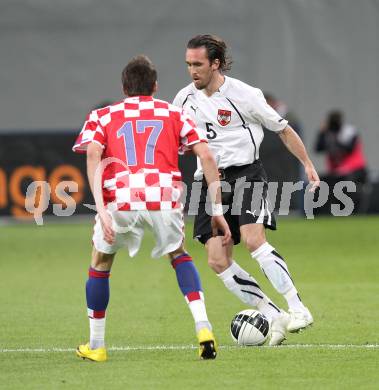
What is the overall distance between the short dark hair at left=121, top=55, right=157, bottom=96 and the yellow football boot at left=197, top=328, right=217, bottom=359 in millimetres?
1580

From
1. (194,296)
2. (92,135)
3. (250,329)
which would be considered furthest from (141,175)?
(250,329)

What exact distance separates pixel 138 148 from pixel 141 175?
0.57ft

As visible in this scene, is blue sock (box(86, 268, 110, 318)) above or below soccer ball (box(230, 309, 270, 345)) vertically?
above

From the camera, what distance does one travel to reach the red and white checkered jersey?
307 inches

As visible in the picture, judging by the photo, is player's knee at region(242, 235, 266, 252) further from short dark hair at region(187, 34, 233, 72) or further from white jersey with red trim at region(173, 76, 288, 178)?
short dark hair at region(187, 34, 233, 72)

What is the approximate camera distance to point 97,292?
311 inches

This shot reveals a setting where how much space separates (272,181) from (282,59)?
3.25 meters

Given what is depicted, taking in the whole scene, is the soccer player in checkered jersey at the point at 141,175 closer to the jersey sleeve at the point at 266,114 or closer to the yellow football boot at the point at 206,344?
the yellow football boot at the point at 206,344

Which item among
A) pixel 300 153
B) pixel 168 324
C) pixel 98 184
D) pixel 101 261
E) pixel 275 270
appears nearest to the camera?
pixel 98 184

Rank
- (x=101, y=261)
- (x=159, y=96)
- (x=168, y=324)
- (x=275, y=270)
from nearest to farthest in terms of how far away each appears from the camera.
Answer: (x=101, y=261)
(x=275, y=270)
(x=168, y=324)
(x=159, y=96)

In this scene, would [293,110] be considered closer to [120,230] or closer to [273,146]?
[273,146]

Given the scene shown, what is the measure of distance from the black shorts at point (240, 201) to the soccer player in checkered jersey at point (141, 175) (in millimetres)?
936

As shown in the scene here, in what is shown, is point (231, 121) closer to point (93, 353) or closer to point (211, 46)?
point (211, 46)

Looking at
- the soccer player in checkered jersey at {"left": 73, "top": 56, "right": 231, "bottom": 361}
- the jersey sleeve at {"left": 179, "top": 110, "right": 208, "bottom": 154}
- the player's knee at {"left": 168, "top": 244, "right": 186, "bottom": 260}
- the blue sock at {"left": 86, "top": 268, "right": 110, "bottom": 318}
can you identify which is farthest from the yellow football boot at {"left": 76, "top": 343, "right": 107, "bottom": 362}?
the jersey sleeve at {"left": 179, "top": 110, "right": 208, "bottom": 154}
